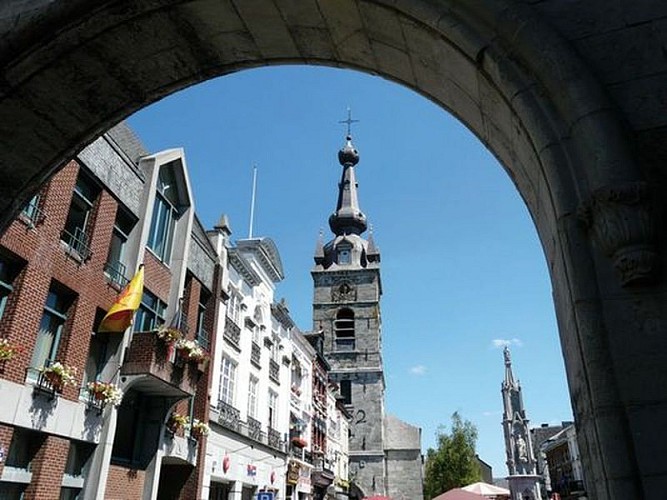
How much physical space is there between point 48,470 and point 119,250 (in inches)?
231

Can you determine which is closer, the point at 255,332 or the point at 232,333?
the point at 232,333

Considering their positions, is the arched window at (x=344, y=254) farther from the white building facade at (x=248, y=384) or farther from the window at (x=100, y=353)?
the window at (x=100, y=353)

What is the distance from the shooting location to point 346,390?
180ft

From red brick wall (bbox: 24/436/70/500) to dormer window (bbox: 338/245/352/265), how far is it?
50871 mm

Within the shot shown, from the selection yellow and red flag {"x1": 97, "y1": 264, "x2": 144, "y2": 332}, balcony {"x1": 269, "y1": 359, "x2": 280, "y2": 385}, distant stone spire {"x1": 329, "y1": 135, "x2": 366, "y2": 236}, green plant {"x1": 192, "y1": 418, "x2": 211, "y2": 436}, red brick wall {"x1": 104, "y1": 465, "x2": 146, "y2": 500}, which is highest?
distant stone spire {"x1": 329, "y1": 135, "x2": 366, "y2": 236}

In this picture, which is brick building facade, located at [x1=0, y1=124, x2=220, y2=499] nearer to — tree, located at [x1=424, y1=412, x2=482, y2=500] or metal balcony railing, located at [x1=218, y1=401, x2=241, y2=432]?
metal balcony railing, located at [x1=218, y1=401, x2=241, y2=432]

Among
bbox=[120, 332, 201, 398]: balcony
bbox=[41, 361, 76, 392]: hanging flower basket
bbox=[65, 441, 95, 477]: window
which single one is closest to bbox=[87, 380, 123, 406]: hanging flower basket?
bbox=[120, 332, 201, 398]: balcony

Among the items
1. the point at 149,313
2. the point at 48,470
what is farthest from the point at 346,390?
the point at 48,470

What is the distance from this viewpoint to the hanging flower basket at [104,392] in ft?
40.1

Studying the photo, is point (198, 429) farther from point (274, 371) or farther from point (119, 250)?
point (274, 371)

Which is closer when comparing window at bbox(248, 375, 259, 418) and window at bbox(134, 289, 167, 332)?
window at bbox(134, 289, 167, 332)

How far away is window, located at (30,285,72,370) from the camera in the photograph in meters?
11.0

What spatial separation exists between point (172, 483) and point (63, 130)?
52.3 feet

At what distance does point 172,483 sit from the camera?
1703 cm
